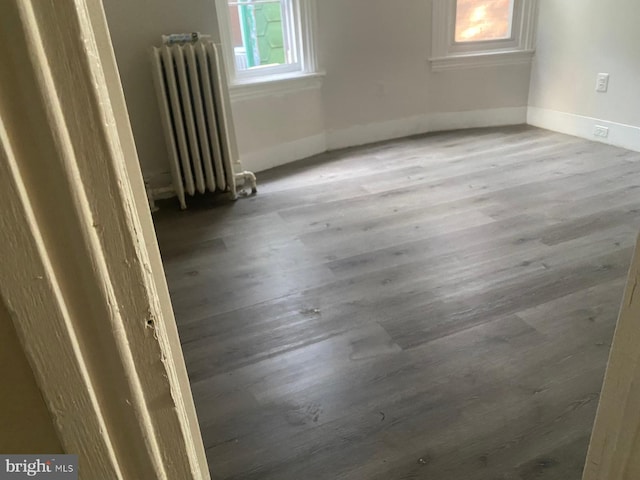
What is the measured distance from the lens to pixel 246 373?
5.68ft

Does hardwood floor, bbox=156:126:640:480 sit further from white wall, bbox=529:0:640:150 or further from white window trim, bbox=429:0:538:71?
white window trim, bbox=429:0:538:71

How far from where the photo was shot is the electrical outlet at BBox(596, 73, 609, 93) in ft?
12.4

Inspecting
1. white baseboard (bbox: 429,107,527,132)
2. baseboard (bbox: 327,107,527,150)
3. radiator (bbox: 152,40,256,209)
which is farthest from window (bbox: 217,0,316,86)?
white baseboard (bbox: 429,107,527,132)

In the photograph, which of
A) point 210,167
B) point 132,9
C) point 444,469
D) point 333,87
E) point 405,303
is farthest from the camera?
point 333,87

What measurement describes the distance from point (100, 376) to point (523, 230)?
2463mm

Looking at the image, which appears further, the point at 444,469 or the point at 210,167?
the point at 210,167

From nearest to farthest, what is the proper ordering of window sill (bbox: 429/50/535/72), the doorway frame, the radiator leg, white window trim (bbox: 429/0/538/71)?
the doorway frame → the radiator leg → white window trim (bbox: 429/0/538/71) → window sill (bbox: 429/50/535/72)

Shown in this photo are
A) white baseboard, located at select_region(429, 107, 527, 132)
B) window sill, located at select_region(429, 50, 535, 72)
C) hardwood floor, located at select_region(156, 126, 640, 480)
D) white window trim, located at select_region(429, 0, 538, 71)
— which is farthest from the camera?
white baseboard, located at select_region(429, 107, 527, 132)

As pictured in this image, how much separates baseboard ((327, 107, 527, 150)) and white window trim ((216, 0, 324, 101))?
2.27 ft

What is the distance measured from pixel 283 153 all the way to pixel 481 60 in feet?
6.38

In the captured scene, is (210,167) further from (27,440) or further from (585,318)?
(27,440)

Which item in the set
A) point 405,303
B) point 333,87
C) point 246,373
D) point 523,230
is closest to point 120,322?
point 246,373

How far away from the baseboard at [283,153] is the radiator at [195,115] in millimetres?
452

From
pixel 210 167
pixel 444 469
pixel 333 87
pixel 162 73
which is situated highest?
pixel 162 73
